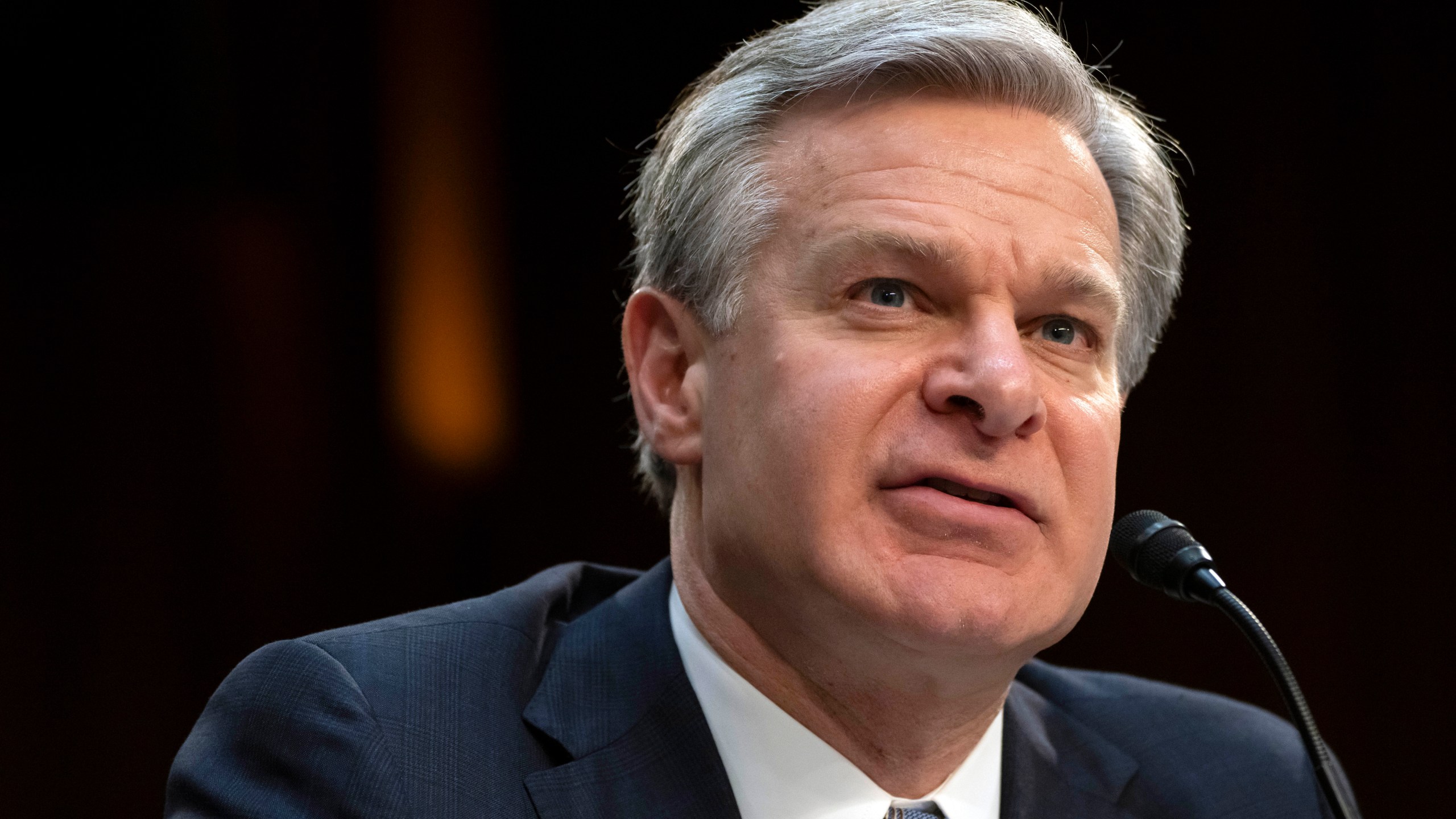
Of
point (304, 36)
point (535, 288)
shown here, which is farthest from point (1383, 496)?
point (304, 36)

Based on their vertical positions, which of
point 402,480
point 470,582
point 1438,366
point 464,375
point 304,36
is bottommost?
point 470,582

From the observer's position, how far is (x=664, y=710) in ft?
5.07

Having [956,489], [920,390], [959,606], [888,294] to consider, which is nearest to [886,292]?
[888,294]

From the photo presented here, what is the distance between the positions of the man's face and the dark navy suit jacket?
184 mm

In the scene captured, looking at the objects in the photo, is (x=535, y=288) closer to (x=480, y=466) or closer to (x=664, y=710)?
(x=480, y=466)

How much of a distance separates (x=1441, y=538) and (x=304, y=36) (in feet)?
10.1

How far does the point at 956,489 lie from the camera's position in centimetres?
141

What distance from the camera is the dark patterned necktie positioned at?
1.52 meters

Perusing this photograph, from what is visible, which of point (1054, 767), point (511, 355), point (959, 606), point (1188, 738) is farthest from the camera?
point (511, 355)

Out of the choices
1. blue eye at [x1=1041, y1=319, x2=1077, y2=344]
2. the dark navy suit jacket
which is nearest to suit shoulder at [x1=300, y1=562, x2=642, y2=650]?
the dark navy suit jacket

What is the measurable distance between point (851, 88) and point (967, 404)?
1.42ft

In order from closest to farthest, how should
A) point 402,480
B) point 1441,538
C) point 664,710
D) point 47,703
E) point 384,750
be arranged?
point 384,750, point 664,710, point 47,703, point 1441,538, point 402,480

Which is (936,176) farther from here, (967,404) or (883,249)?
(967,404)

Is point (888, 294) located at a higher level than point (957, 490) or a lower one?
higher
